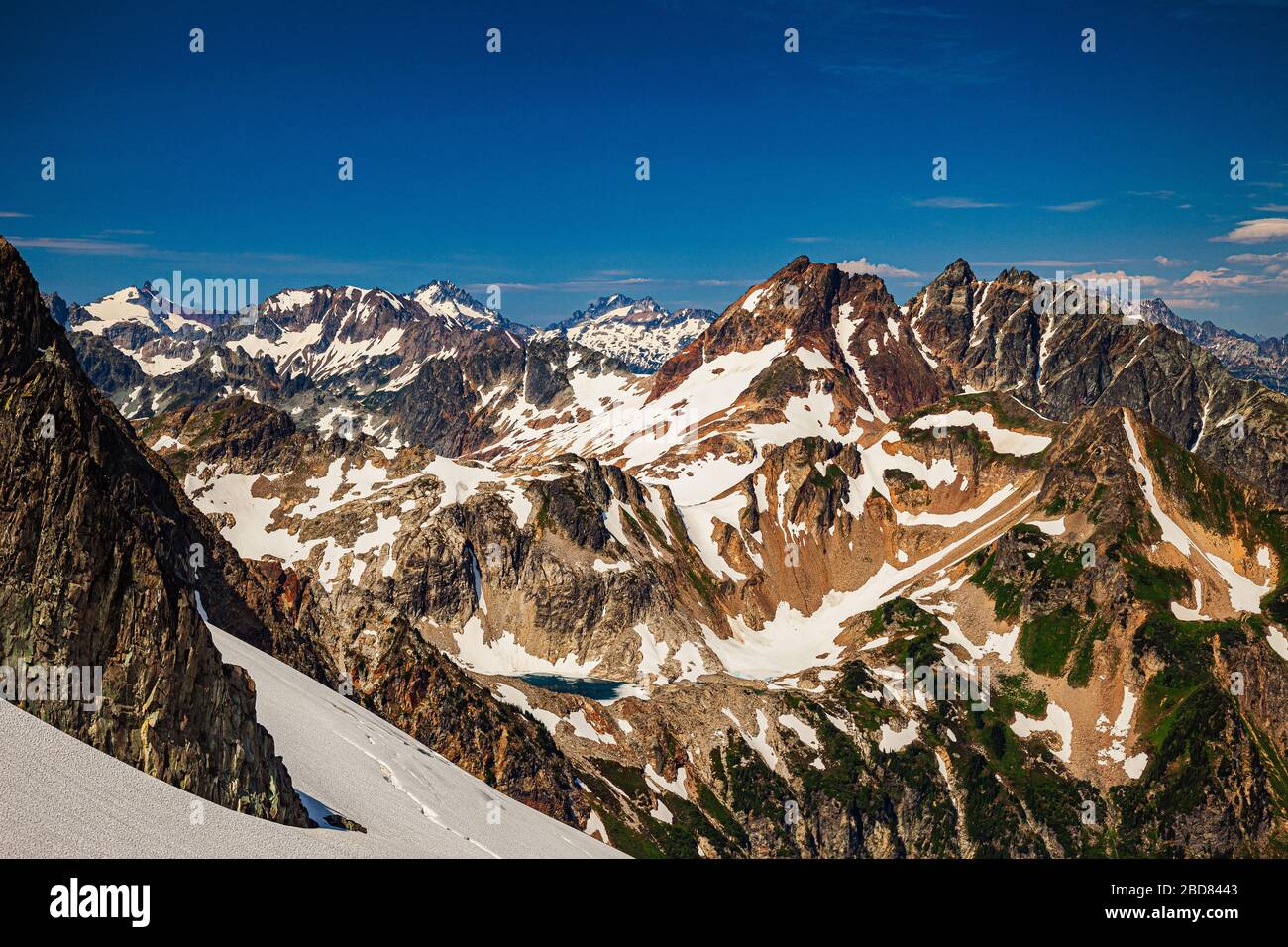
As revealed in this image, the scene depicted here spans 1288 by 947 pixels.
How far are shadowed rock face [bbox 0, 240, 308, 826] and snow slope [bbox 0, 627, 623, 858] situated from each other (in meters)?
4.49

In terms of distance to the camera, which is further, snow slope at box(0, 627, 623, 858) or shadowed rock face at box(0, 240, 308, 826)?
shadowed rock face at box(0, 240, 308, 826)

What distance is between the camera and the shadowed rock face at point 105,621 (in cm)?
4997

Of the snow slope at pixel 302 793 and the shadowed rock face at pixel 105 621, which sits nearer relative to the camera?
the snow slope at pixel 302 793

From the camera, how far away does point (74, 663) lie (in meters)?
50.3

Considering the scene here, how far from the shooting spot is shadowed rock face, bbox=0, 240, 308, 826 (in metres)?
50.0

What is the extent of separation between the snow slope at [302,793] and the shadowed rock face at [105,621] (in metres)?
4.49

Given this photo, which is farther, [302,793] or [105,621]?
[302,793]

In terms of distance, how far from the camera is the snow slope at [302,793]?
119 feet

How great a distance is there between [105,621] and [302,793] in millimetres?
15044

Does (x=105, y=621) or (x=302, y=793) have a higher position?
(x=105, y=621)

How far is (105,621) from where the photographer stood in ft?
176
